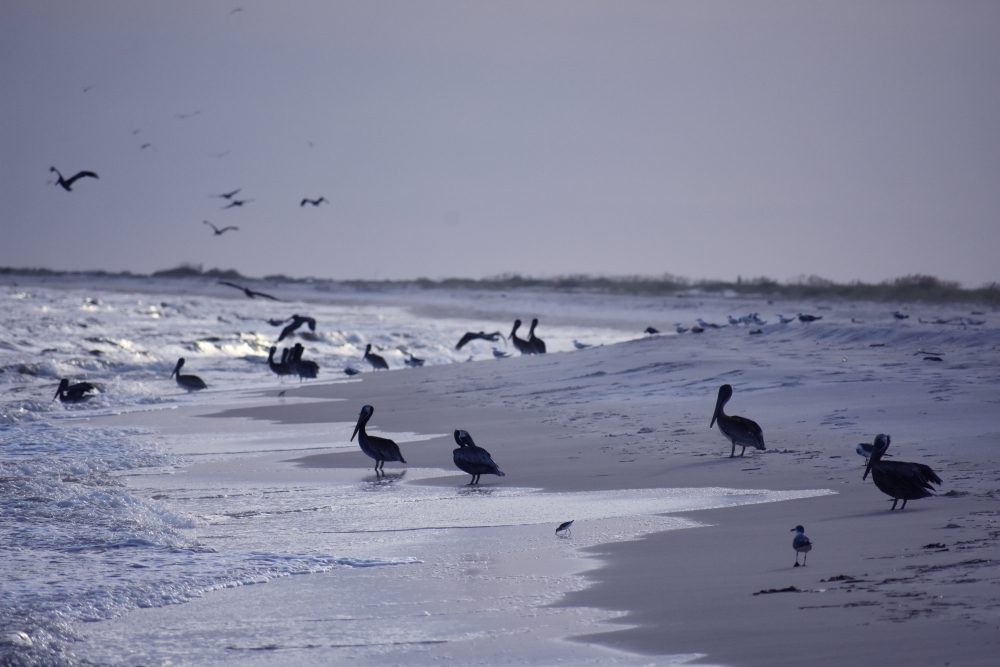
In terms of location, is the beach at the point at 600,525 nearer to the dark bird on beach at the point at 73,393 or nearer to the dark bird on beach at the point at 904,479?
the dark bird on beach at the point at 904,479

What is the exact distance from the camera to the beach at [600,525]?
173 inches

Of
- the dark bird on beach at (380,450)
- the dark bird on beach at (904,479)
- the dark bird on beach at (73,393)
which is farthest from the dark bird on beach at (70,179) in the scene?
the dark bird on beach at (904,479)

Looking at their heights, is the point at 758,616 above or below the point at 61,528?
above

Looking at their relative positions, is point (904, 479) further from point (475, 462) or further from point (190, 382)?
point (190, 382)

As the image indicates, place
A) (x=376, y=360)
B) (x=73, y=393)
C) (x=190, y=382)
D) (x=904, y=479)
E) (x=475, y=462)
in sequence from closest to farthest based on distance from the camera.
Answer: (x=904, y=479)
(x=475, y=462)
(x=73, y=393)
(x=190, y=382)
(x=376, y=360)

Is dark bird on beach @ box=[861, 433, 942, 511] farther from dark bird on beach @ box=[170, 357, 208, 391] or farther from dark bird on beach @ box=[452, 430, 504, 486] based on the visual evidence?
dark bird on beach @ box=[170, 357, 208, 391]

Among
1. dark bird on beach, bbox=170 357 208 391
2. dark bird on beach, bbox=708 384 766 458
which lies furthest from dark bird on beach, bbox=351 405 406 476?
dark bird on beach, bbox=170 357 208 391

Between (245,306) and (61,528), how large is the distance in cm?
4040

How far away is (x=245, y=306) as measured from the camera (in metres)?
46.1

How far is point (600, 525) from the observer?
6746 millimetres

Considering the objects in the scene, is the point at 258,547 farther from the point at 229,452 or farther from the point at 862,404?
the point at 862,404

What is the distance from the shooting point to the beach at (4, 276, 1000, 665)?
14.4 ft

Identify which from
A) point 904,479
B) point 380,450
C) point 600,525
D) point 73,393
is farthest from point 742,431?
point 73,393

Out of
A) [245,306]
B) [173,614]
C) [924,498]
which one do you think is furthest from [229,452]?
[245,306]
